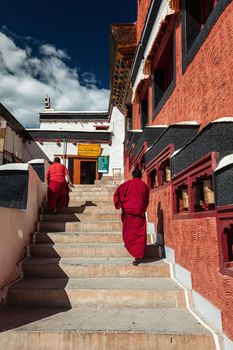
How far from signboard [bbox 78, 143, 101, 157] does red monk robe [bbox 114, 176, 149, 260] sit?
11.6m

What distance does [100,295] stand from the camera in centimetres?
340

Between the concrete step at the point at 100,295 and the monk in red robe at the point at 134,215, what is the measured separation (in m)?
0.58

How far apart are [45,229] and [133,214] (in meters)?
1.95

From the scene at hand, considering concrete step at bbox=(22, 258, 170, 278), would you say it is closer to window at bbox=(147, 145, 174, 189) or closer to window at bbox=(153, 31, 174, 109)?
window at bbox=(147, 145, 174, 189)

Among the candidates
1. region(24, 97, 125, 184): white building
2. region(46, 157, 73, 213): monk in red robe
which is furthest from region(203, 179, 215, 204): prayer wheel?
region(24, 97, 125, 184): white building

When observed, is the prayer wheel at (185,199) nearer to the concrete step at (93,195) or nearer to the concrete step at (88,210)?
the concrete step at (88,210)

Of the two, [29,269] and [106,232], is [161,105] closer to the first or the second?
[106,232]

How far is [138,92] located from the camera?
845 centimetres

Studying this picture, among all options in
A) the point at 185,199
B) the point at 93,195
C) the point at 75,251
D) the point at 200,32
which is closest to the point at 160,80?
the point at 200,32

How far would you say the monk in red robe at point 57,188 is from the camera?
6.15 metres

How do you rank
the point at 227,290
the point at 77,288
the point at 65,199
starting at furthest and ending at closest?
the point at 65,199, the point at 77,288, the point at 227,290

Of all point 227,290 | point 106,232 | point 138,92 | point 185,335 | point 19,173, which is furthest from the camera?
point 138,92

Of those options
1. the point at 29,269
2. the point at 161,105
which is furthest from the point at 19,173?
the point at 161,105

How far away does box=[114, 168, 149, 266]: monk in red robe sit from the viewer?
13.6ft
